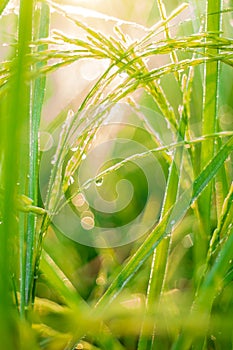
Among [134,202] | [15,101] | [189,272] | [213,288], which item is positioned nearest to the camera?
[15,101]

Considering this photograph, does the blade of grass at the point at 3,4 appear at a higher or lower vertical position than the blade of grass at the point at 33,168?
higher

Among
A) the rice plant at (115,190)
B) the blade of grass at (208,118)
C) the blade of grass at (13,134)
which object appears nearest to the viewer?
the blade of grass at (13,134)

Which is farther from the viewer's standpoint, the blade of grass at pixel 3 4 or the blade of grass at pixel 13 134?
the blade of grass at pixel 3 4

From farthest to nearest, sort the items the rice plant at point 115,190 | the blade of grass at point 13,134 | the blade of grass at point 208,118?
1. the blade of grass at point 208,118
2. the rice plant at point 115,190
3. the blade of grass at point 13,134

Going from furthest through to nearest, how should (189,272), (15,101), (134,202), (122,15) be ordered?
(122,15) → (134,202) → (189,272) → (15,101)

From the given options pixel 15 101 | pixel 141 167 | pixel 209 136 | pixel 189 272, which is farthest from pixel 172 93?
pixel 15 101

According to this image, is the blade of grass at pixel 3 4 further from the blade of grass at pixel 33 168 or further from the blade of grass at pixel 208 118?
the blade of grass at pixel 208 118

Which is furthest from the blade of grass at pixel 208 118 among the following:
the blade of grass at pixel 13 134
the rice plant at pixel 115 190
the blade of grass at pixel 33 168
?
the blade of grass at pixel 13 134

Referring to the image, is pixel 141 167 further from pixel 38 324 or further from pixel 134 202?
pixel 38 324
